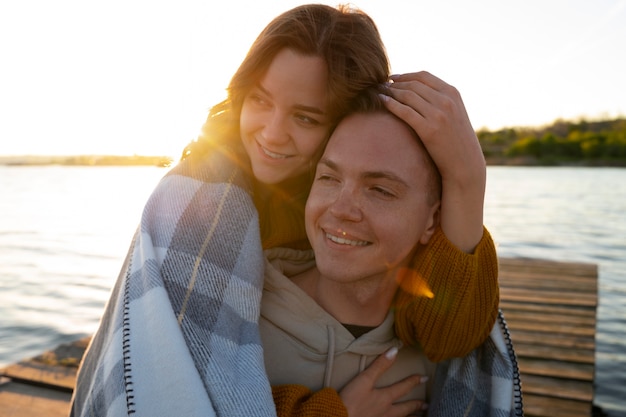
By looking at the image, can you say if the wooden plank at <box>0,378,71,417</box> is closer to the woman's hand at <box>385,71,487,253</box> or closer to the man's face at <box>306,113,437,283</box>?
the man's face at <box>306,113,437,283</box>

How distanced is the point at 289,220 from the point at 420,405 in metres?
0.81

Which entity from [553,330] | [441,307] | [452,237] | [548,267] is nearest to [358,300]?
[441,307]

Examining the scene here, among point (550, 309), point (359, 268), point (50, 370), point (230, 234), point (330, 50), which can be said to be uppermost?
point (330, 50)

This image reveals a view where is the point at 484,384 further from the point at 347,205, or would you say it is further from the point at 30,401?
the point at 30,401

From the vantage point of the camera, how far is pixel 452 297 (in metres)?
1.83

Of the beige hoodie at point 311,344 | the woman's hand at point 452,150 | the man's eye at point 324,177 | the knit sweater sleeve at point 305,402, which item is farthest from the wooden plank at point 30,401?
the woman's hand at point 452,150

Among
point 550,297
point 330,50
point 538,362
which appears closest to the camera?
point 330,50

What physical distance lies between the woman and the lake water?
532mm

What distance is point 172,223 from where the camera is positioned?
1751 millimetres

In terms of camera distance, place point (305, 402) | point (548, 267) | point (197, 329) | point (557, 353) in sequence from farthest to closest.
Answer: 1. point (548, 267)
2. point (557, 353)
3. point (305, 402)
4. point (197, 329)

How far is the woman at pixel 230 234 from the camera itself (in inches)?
58.7

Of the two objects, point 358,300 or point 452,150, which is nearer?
point 452,150

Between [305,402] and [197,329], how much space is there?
40 centimetres

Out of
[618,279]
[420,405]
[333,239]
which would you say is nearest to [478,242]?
[333,239]
